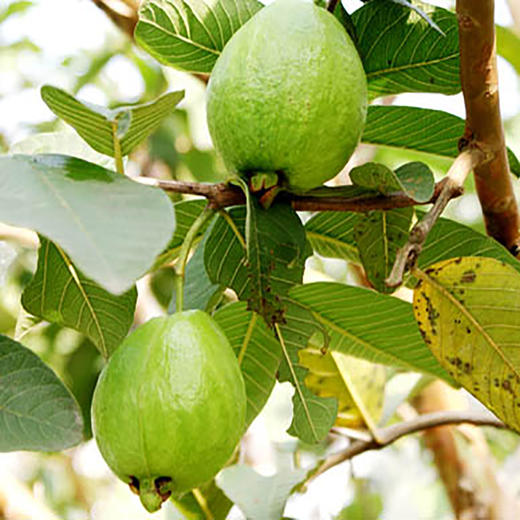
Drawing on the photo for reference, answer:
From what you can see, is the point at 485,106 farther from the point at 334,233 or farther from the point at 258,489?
the point at 258,489

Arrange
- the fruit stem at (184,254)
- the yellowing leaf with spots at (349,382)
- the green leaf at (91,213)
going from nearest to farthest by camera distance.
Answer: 1. the green leaf at (91,213)
2. the fruit stem at (184,254)
3. the yellowing leaf with spots at (349,382)

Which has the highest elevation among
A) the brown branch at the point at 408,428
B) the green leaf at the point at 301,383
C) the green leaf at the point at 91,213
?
the green leaf at the point at 91,213

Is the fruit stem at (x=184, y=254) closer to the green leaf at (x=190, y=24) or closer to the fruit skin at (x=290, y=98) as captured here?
the fruit skin at (x=290, y=98)

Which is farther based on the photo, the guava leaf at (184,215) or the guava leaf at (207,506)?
the guava leaf at (207,506)

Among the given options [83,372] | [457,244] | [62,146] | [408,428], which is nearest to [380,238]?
[457,244]

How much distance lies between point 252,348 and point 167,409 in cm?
39

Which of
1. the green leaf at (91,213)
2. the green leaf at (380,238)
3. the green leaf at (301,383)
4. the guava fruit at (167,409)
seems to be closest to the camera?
the green leaf at (91,213)

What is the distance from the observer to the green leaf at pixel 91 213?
486 millimetres

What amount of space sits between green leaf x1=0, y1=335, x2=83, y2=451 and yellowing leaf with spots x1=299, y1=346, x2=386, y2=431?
0.68m

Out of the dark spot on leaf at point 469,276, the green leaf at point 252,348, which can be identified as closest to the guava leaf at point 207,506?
the green leaf at point 252,348

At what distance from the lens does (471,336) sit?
31.0 inches

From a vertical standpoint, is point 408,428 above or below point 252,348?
below

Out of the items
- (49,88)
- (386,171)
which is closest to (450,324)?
(386,171)

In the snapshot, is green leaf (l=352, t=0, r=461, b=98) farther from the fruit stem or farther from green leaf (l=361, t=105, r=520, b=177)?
the fruit stem
